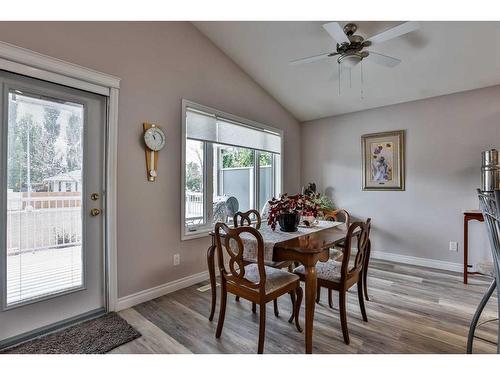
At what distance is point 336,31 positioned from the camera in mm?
2107

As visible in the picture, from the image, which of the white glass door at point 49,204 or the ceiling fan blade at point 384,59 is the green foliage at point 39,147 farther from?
the ceiling fan blade at point 384,59

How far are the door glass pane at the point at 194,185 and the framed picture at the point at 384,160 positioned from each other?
263 centimetres

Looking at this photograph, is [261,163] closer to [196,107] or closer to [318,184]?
[318,184]

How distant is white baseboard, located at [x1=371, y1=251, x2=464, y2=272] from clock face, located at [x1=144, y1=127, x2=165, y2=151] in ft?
11.6

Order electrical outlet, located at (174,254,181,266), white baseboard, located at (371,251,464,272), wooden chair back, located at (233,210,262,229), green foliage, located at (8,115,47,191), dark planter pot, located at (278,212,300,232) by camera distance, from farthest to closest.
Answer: white baseboard, located at (371,251,464,272) → electrical outlet, located at (174,254,181,266) → wooden chair back, located at (233,210,262,229) → dark planter pot, located at (278,212,300,232) → green foliage, located at (8,115,47,191)

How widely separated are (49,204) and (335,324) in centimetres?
249

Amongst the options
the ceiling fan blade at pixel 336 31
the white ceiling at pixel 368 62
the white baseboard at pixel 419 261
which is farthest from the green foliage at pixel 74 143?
the white baseboard at pixel 419 261

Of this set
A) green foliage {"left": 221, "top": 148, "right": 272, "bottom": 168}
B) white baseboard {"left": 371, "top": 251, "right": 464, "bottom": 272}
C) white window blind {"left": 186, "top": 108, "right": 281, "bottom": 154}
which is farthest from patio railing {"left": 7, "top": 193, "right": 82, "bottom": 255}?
white baseboard {"left": 371, "top": 251, "right": 464, "bottom": 272}

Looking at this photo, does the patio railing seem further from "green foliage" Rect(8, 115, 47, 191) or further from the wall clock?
the wall clock

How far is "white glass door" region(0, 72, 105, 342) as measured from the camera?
1.87 m

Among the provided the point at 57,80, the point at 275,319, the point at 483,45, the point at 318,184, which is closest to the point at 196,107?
the point at 57,80

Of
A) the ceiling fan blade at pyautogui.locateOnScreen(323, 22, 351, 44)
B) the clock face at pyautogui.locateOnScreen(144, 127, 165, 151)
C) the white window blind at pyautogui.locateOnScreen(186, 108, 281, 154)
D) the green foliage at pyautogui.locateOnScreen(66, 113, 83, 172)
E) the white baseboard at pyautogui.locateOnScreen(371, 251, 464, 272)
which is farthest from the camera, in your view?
Answer: the white baseboard at pyautogui.locateOnScreen(371, 251, 464, 272)

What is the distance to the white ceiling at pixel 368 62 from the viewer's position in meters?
2.63
